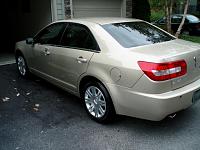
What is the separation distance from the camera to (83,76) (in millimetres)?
4465

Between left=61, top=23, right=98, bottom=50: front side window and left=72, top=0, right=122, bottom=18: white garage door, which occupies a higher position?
left=72, top=0, right=122, bottom=18: white garage door

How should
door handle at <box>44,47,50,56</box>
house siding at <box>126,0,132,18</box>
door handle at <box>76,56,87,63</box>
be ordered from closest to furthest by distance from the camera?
door handle at <box>76,56,87,63</box> < door handle at <box>44,47,50,56</box> < house siding at <box>126,0,132,18</box>

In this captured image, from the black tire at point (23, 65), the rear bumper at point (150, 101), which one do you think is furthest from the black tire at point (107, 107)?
the black tire at point (23, 65)

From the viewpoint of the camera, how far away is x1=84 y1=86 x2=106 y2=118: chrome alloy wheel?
4227 millimetres

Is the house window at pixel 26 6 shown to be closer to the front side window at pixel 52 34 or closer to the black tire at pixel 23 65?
the black tire at pixel 23 65

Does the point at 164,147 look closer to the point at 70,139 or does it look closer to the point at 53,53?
the point at 70,139

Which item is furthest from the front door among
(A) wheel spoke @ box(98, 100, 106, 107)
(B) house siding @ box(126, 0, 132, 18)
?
(B) house siding @ box(126, 0, 132, 18)

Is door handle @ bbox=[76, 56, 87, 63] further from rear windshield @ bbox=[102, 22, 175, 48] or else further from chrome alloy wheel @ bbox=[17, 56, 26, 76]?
chrome alloy wheel @ bbox=[17, 56, 26, 76]

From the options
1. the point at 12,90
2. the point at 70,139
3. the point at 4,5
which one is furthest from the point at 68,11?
the point at 70,139

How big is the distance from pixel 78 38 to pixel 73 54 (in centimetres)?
30

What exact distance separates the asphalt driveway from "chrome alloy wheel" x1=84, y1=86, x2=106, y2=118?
0.58ft

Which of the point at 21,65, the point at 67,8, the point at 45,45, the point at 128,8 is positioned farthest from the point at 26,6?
the point at 45,45

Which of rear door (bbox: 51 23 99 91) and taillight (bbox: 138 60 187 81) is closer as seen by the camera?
taillight (bbox: 138 60 187 81)

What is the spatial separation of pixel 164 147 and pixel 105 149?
2.55 ft
